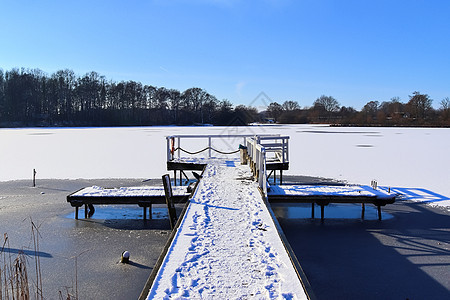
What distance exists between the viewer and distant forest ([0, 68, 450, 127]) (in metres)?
68.1

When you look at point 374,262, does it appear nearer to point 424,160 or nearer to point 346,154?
point 424,160

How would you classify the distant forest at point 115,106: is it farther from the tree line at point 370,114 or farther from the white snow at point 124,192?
the white snow at point 124,192

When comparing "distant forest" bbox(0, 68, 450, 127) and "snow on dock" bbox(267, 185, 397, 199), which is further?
"distant forest" bbox(0, 68, 450, 127)

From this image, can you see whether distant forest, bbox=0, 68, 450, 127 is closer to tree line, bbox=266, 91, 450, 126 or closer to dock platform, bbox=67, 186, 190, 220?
tree line, bbox=266, 91, 450, 126

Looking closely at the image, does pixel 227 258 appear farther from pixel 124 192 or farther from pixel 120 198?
pixel 124 192

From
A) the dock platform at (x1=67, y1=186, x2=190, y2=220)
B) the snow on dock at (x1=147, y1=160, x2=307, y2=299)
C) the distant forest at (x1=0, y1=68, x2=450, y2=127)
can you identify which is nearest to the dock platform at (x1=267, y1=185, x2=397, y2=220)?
the snow on dock at (x1=147, y1=160, x2=307, y2=299)

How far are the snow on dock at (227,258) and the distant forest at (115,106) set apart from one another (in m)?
53.3

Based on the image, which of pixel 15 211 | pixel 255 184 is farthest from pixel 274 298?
pixel 15 211

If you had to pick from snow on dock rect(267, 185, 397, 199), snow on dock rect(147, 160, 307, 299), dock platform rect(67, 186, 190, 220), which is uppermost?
snow on dock rect(147, 160, 307, 299)

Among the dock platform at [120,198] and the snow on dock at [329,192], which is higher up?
the snow on dock at [329,192]

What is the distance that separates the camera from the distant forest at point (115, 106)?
6806 centimetres

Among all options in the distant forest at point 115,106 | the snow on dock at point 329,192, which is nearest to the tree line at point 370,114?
the distant forest at point 115,106

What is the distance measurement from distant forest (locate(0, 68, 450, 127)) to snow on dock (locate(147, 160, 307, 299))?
53314 millimetres

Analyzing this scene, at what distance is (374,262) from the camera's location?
5.31m
